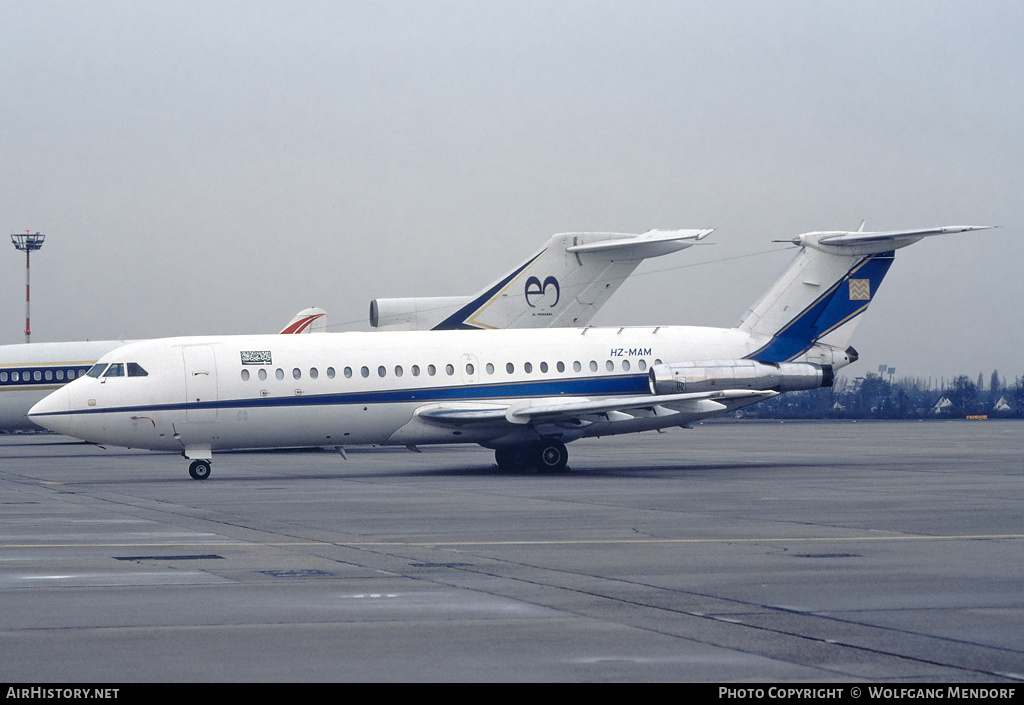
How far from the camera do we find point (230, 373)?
3000 centimetres

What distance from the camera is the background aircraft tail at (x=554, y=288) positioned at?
132 feet

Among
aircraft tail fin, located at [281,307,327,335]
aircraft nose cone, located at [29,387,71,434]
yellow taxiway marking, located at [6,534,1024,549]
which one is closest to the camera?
yellow taxiway marking, located at [6,534,1024,549]

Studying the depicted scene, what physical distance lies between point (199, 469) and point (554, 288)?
1454cm

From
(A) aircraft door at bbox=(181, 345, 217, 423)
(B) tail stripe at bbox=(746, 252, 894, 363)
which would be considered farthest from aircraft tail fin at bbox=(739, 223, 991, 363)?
(A) aircraft door at bbox=(181, 345, 217, 423)

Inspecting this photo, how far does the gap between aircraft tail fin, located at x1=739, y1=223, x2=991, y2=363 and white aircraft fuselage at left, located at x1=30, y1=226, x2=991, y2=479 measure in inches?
1.5

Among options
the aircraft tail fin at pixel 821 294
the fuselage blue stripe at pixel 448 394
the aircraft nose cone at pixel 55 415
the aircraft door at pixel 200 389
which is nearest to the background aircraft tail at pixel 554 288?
the aircraft tail fin at pixel 821 294

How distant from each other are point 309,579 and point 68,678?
4.88 m

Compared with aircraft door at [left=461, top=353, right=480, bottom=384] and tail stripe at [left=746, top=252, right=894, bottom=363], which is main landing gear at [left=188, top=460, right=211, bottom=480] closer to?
aircraft door at [left=461, top=353, right=480, bottom=384]

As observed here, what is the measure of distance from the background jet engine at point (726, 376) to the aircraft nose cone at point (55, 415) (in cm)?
1432

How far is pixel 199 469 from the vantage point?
97.9ft

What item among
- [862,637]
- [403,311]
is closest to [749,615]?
[862,637]

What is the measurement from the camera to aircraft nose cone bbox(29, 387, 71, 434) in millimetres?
29266
